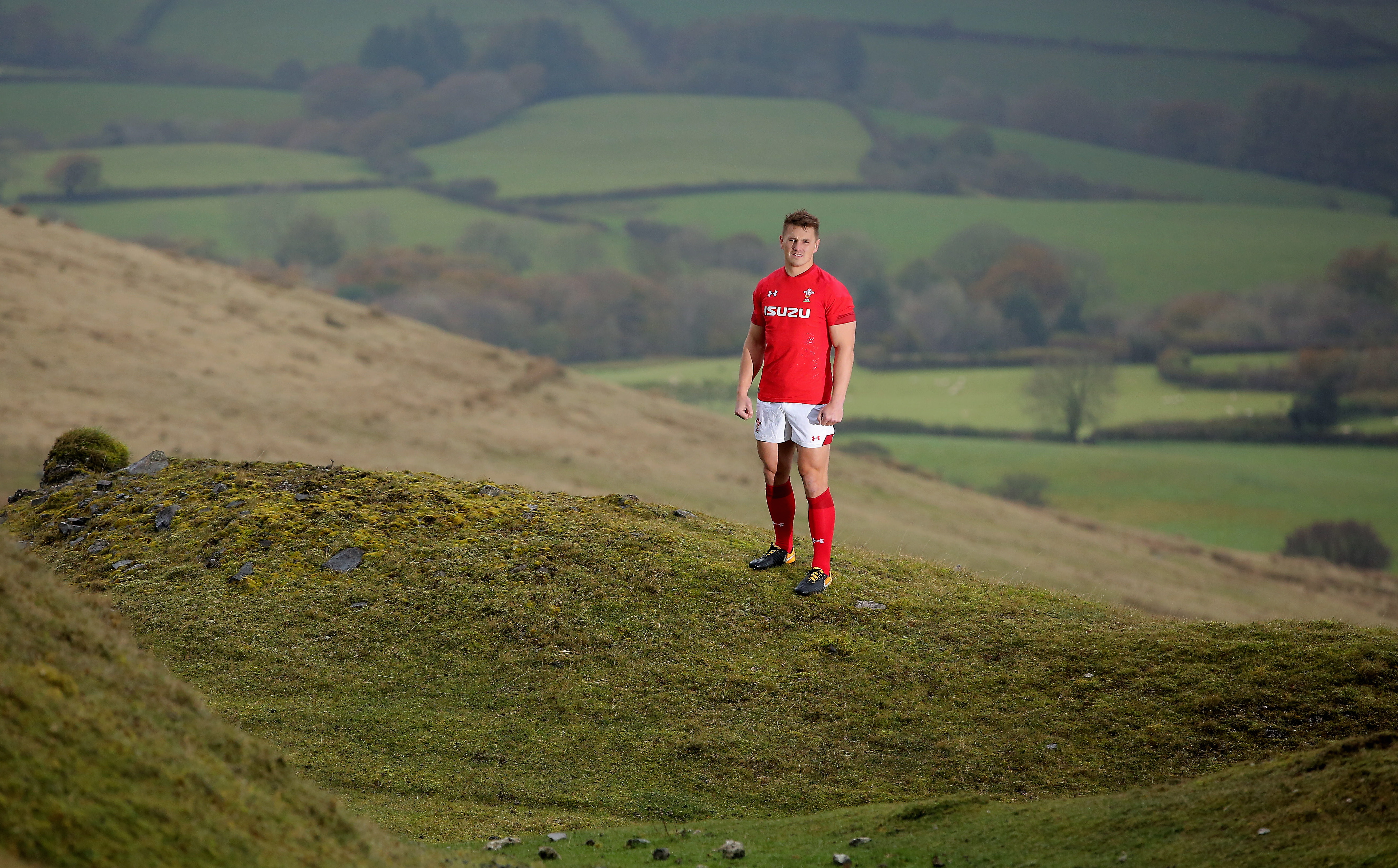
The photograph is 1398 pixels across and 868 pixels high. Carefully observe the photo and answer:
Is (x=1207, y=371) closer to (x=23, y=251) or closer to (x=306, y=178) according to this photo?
(x=23, y=251)

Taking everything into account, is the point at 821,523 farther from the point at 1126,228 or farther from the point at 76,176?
the point at 1126,228

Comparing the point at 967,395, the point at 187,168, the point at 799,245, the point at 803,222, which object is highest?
the point at 187,168

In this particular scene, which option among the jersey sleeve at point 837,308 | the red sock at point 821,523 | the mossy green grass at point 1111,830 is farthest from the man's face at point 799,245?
the mossy green grass at point 1111,830

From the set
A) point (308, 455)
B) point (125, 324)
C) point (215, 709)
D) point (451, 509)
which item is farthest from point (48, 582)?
point (125, 324)

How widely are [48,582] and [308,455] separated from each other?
4120 centimetres

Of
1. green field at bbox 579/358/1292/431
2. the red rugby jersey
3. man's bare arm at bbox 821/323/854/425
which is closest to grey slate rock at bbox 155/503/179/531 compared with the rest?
the red rugby jersey

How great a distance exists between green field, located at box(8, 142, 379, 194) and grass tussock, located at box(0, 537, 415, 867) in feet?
575

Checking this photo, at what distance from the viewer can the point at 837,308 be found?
1284 centimetres

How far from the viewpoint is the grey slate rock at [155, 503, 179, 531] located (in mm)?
14984

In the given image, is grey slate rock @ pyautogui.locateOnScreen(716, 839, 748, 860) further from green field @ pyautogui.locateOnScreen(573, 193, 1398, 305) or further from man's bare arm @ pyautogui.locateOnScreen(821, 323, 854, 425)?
green field @ pyautogui.locateOnScreen(573, 193, 1398, 305)

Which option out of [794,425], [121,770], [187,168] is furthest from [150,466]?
[187,168]

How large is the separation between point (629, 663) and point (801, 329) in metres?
4.13

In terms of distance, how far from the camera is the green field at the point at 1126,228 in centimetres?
16312

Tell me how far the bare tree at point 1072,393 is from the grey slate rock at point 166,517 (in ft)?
315
